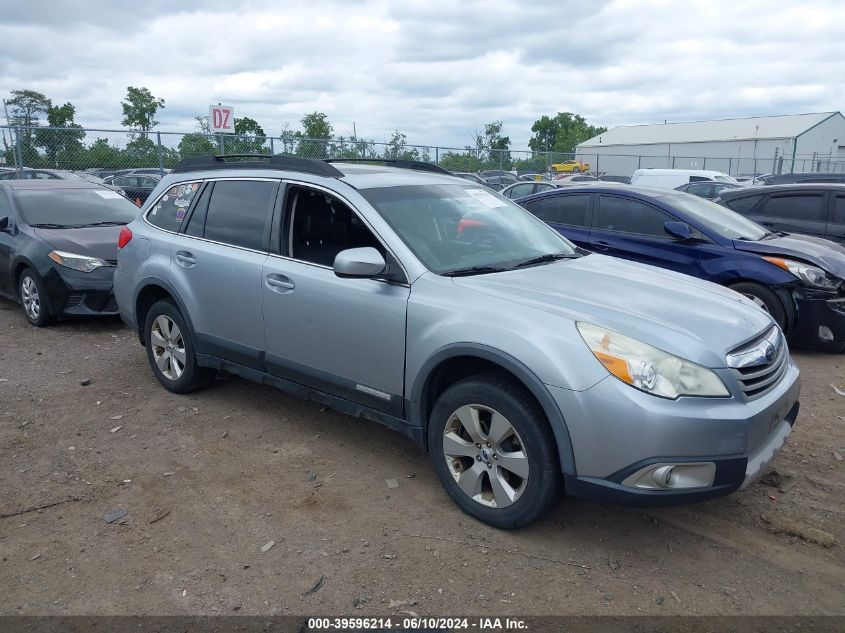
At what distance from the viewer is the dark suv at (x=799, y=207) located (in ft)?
27.6

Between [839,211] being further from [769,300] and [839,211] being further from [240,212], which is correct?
[240,212]

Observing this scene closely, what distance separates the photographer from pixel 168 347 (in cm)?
527

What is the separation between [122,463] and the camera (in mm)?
4211

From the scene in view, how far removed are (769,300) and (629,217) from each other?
5.37ft

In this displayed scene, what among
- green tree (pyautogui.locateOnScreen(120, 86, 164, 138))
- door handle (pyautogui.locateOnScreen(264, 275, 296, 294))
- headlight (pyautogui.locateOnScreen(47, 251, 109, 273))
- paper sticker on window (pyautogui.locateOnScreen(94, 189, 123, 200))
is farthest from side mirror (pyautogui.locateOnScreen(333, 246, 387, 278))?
green tree (pyautogui.locateOnScreen(120, 86, 164, 138))

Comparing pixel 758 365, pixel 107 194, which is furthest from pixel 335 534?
pixel 107 194

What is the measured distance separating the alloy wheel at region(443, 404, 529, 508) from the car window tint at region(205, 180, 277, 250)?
6.26 feet

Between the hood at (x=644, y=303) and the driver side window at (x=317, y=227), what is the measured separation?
0.99 m

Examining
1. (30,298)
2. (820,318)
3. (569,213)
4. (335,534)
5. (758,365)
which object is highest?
(569,213)

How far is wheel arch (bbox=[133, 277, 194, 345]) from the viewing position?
196 inches

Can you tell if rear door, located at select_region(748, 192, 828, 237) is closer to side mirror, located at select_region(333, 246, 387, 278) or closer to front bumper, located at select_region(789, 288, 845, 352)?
front bumper, located at select_region(789, 288, 845, 352)

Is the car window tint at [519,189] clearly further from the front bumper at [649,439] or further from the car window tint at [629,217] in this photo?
the front bumper at [649,439]

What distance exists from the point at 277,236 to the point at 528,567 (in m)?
2.53

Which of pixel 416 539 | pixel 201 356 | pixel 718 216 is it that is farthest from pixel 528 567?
pixel 718 216
